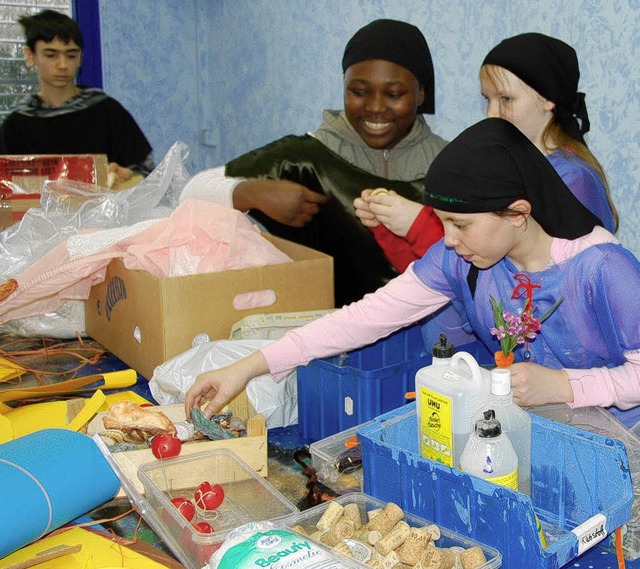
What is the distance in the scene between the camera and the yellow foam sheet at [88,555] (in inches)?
43.9

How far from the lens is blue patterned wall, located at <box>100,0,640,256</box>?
2.27m

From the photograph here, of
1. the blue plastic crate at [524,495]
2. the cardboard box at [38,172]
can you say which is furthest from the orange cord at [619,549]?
the cardboard box at [38,172]

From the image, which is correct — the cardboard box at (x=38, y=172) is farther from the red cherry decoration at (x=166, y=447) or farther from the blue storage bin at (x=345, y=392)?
the red cherry decoration at (x=166, y=447)

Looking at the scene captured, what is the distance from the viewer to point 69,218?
2.17 metres

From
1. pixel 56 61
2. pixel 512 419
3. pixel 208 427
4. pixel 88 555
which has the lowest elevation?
pixel 88 555

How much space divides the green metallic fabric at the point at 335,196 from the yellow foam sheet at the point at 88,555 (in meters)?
1.22

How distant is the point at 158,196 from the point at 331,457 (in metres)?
1.16

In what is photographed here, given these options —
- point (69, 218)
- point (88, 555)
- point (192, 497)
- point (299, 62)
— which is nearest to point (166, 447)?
point (192, 497)

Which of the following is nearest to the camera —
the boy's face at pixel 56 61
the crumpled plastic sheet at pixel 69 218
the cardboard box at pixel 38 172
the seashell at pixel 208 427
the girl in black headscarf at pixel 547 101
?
the seashell at pixel 208 427

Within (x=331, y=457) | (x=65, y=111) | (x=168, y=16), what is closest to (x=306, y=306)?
(x=331, y=457)

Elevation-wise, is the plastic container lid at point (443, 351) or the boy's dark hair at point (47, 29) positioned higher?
the boy's dark hair at point (47, 29)

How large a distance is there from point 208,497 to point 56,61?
250cm

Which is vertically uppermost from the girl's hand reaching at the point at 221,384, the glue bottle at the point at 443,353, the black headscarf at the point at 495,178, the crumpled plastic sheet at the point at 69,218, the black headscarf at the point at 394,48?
the black headscarf at the point at 394,48

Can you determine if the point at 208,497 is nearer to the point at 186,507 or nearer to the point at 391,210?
the point at 186,507
